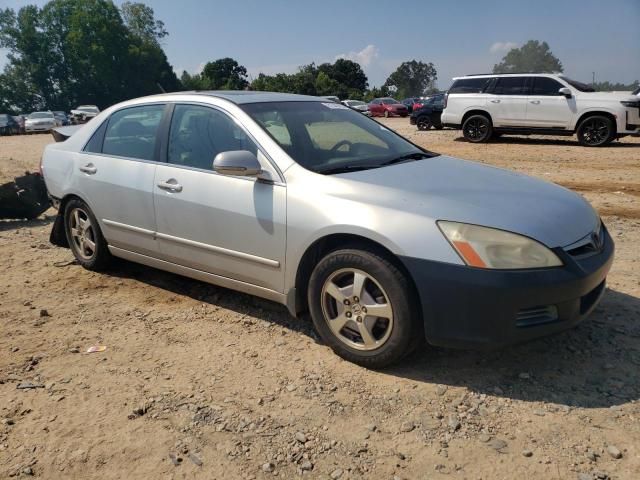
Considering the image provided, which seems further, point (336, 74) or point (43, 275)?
point (336, 74)

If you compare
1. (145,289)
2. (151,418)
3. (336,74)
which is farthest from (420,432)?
(336,74)

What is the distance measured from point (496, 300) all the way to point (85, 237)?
12.4 feet

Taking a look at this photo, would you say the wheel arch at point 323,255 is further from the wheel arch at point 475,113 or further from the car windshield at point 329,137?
the wheel arch at point 475,113

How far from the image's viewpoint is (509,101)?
14.8 m

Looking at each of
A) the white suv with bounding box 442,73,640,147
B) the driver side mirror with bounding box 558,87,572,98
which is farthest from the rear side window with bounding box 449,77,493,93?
the driver side mirror with bounding box 558,87,572,98

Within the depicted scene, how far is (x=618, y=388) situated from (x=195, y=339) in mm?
2586

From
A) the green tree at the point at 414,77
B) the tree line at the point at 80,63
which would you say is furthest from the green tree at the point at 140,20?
the green tree at the point at 414,77

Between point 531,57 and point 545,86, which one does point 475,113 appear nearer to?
point 545,86

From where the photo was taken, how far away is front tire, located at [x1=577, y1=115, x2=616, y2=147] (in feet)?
44.4

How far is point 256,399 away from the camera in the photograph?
3.05 m

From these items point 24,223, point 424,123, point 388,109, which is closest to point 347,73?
point 388,109

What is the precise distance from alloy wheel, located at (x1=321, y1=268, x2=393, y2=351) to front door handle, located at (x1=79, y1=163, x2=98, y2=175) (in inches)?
100

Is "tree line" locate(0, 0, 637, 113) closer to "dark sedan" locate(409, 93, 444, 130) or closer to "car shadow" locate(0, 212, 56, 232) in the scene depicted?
"dark sedan" locate(409, 93, 444, 130)

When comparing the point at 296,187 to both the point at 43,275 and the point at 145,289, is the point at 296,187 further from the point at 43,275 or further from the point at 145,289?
the point at 43,275
